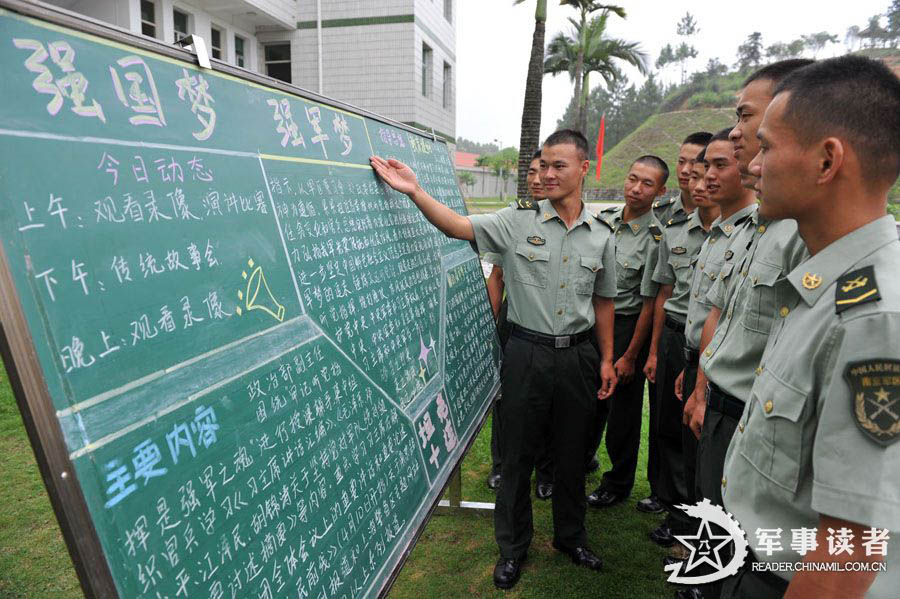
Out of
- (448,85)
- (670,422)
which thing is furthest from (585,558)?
(448,85)

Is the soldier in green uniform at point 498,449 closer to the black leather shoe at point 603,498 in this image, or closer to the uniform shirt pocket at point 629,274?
the black leather shoe at point 603,498

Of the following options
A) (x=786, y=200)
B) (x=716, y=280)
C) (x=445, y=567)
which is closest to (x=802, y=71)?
(x=786, y=200)

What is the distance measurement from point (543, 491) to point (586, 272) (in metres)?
1.50

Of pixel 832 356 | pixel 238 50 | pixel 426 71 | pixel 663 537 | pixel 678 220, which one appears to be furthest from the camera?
pixel 426 71

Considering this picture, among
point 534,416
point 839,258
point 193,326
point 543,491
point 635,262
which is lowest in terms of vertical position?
point 543,491

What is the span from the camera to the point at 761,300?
163 cm

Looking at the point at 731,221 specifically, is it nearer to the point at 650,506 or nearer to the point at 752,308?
the point at 752,308

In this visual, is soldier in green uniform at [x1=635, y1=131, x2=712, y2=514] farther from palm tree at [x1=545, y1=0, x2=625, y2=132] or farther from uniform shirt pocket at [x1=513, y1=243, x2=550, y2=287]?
palm tree at [x1=545, y1=0, x2=625, y2=132]

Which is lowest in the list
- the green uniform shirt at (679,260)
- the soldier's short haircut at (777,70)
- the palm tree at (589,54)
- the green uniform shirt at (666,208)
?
the green uniform shirt at (679,260)

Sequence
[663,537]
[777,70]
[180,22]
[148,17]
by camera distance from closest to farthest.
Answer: [777,70] → [663,537] → [148,17] → [180,22]

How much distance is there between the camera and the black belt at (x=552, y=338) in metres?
2.37

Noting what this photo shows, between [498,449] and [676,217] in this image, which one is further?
[498,449]

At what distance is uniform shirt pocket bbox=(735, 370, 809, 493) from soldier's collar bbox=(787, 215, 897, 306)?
0.64ft

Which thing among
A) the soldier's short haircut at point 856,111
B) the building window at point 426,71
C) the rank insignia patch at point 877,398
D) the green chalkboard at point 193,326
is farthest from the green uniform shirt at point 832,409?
the building window at point 426,71
